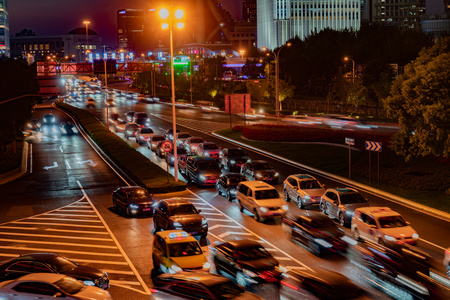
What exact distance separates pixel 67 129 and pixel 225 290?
64164 millimetres

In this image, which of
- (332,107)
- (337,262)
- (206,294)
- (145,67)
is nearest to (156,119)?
(145,67)

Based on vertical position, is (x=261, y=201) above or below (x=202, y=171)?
below

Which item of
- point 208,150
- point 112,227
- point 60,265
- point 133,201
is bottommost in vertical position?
point 112,227

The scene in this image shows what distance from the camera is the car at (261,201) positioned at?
86.3 ft

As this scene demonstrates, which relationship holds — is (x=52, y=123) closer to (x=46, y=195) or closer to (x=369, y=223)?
(x=46, y=195)

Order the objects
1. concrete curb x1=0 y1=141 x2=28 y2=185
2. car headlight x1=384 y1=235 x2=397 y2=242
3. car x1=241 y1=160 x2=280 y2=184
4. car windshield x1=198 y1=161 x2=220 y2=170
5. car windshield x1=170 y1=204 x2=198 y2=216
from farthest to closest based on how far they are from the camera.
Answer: concrete curb x1=0 y1=141 x2=28 y2=185 < car windshield x1=198 y1=161 x2=220 y2=170 < car x1=241 y1=160 x2=280 y2=184 < car windshield x1=170 y1=204 x2=198 y2=216 < car headlight x1=384 y1=235 x2=397 y2=242

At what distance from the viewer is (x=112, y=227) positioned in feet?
87.8

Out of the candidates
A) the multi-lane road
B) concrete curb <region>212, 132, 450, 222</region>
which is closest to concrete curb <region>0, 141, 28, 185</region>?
the multi-lane road

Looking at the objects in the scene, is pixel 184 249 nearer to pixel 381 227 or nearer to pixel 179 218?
pixel 179 218

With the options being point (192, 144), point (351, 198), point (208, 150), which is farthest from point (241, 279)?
point (192, 144)

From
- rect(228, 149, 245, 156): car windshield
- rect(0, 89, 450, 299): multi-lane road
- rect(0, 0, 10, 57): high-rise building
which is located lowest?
rect(0, 89, 450, 299): multi-lane road

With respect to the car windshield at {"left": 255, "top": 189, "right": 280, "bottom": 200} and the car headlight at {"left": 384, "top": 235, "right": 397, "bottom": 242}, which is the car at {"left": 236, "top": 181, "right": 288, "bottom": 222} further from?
the car headlight at {"left": 384, "top": 235, "right": 397, "bottom": 242}

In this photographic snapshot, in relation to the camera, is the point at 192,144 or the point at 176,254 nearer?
the point at 176,254

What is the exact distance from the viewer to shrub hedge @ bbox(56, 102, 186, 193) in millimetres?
34812
